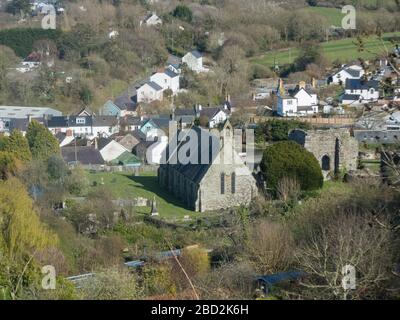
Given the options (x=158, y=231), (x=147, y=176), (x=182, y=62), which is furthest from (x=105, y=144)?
(x=182, y=62)

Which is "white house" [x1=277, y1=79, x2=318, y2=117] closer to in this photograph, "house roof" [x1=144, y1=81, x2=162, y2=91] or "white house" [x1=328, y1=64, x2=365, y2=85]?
"white house" [x1=328, y1=64, x2=365, y2=85]

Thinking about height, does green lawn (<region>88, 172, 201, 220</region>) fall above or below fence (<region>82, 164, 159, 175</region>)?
below

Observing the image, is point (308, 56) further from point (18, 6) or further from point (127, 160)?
point (18, 6)

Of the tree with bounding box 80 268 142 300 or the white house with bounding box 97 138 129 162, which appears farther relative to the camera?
the white house with bounding box 97 138 129 162

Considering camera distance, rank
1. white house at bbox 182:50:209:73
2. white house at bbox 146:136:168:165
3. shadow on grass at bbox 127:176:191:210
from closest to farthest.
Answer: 1. shadow on grass at bbox 127:176:191:210
2. white house at bbox 146:136:168:165
3. white house at bbox 182:50:209:73

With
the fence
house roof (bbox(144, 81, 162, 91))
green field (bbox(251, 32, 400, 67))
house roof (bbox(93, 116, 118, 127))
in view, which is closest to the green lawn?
the fence

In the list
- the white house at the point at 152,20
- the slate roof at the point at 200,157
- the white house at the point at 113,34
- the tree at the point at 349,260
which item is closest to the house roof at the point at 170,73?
the white house at the point at 113,34
